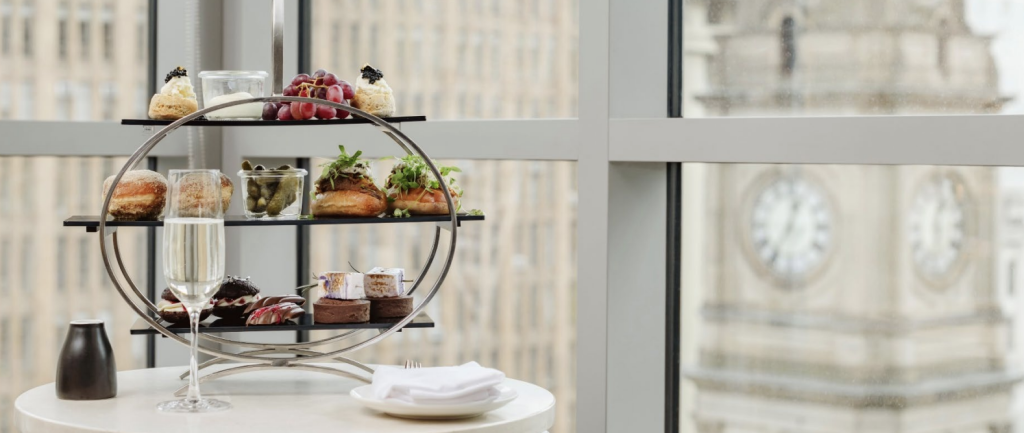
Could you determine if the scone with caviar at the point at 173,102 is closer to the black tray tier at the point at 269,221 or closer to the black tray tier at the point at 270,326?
the black tray tier at the point at 269,221

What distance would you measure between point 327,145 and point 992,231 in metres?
1.42

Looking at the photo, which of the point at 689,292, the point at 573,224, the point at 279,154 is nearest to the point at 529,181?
the point at 573,224

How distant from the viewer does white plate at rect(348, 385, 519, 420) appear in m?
1.55

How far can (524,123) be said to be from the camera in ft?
6.86

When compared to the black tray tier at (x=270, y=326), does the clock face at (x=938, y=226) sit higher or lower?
higher

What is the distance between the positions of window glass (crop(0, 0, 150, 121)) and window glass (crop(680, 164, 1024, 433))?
1384mm

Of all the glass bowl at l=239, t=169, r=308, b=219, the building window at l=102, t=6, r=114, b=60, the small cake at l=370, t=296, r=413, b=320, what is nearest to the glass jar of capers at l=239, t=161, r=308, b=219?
the glass bowl at l=239, t=169, r=308, b=219

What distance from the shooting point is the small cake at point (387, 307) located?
1.79m

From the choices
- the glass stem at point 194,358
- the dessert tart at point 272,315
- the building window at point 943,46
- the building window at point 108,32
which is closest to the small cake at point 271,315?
the dessert tart at point 272,315

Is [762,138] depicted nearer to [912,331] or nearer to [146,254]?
[912,331]

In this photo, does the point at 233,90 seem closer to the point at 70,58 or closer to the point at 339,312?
the point at 339,312

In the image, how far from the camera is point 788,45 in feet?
6.37

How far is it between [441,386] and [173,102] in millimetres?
671

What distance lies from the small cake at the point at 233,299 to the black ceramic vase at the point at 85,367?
0.65ft
